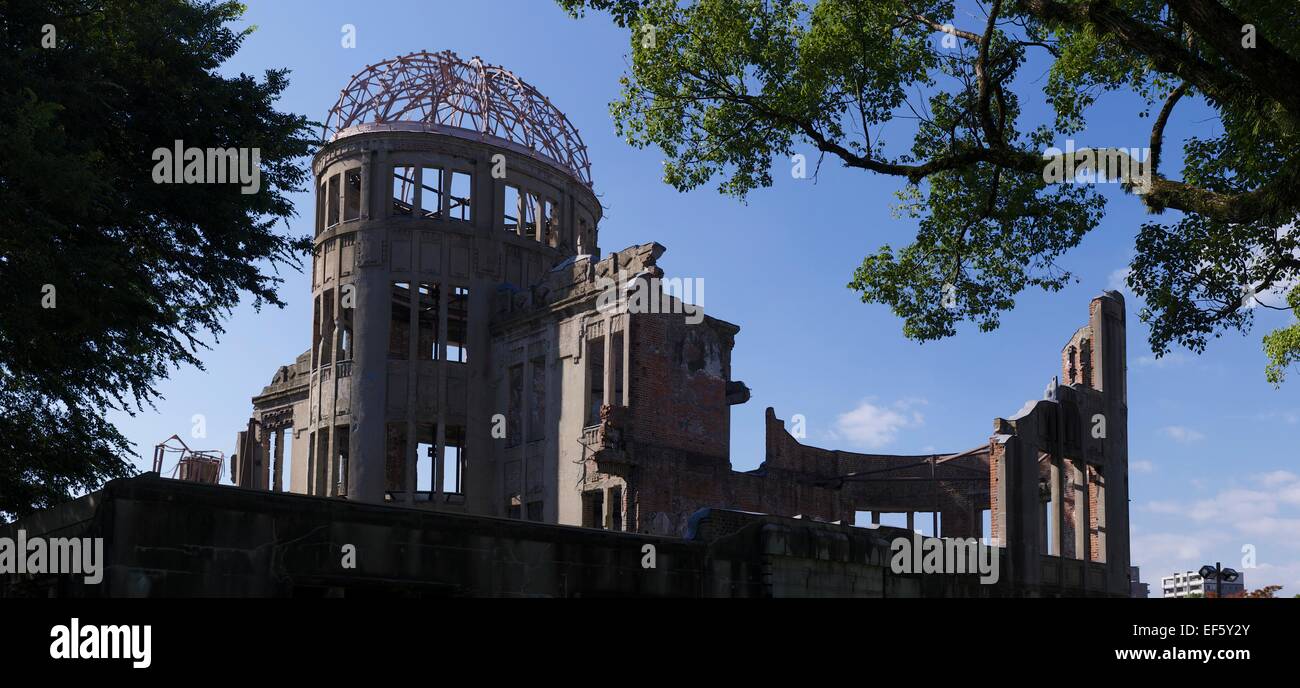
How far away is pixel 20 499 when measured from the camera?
68.3ft

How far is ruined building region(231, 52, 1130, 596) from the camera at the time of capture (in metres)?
31.6

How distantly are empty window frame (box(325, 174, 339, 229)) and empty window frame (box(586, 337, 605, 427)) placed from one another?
32.1ft

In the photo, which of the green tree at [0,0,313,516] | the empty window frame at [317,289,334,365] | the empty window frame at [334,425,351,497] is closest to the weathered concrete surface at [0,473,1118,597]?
the green tree at [0,0,313,516]

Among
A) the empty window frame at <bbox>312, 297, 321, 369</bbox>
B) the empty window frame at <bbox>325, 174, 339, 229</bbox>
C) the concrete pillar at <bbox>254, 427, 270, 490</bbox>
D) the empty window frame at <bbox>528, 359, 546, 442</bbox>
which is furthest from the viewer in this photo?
the concrete pillar at <bbox>254, 427, 270, 490</bbox>

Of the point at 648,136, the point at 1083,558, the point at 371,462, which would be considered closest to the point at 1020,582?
the point at 1083,558

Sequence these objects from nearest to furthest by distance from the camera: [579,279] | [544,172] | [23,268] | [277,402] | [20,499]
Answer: [23,268] → [20,499] → [579,279] → [544,172] → [277,402]

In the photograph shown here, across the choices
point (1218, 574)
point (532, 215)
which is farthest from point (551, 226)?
point (1218, 574)

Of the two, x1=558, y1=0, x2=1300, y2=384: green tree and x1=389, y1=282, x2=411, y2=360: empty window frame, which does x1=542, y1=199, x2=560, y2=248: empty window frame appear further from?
x1=558, y1=0, x2=1300, y2=384: green tree

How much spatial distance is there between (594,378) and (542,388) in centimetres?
147

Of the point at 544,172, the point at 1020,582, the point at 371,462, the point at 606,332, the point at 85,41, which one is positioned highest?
the point at 544,172

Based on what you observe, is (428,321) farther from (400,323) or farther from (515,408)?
(515,408)

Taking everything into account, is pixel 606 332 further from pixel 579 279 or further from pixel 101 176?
pixel 101 176

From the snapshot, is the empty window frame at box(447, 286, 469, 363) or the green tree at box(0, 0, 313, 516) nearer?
the green tree at box(0, 0, 313, 516)
